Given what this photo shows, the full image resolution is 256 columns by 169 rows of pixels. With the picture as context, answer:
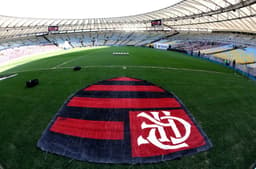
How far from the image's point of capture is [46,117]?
7887 millimetres

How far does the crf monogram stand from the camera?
6121mm

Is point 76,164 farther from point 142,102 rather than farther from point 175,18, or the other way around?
point 175,18

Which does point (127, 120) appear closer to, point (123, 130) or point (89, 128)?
point (123, 130)

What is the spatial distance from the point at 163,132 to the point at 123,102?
3435mm

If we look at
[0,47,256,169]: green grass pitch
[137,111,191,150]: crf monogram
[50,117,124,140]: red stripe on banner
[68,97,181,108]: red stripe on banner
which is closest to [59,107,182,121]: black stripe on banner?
[50,117,124,140]: red stripe on banner

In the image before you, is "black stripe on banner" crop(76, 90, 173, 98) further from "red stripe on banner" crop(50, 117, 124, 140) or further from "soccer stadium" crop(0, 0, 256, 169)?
"red stripe on banner" crop(50, 117, 124, 140)

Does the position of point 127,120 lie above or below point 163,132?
above

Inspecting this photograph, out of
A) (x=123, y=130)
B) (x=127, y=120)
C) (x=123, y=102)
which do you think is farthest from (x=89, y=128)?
(x=123, y=102)

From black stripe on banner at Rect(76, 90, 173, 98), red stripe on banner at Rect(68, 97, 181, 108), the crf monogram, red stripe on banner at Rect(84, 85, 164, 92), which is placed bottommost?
the crf monogram

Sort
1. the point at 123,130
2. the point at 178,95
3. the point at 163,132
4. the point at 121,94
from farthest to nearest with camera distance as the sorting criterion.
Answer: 1. the point at 121,94
2. the point at 178,95
3. the point at 123,130
4. the point at 163,132

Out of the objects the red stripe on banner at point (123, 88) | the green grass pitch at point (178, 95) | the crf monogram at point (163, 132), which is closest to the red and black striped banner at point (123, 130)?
the crf monogram at point (163, 132)

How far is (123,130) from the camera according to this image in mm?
6891

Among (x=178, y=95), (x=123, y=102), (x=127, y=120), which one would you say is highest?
(x=178, y=95)

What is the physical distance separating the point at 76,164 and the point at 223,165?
5.24 metres
